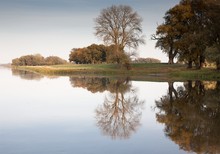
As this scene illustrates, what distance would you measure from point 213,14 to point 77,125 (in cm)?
3807

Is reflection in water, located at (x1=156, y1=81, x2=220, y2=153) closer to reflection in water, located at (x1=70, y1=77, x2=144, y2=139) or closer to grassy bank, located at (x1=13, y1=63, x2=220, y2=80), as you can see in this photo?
reflection in water, located at (x1=70, y1=77, x2=144, y2=139)

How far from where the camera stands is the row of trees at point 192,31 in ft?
158

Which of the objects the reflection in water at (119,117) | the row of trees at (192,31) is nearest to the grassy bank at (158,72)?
the row of trees at (192,31)

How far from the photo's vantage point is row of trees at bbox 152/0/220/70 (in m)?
48.2

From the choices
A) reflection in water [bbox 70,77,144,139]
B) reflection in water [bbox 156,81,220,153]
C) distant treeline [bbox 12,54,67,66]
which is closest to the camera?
reflection in water [bbox 156,81,220,153]

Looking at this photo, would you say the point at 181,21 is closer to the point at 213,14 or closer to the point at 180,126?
the point at 213,14

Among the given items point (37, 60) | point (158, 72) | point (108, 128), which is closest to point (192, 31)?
point (158, 72)

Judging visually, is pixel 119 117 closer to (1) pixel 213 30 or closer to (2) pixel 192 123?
(2) pixel 192 123

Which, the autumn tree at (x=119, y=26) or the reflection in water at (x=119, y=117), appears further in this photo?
the autumn tree at (x=119, y=26)

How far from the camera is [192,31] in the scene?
58688 mm

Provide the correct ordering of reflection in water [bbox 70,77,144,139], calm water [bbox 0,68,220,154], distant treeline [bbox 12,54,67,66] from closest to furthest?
1. calm water [bbox 0,68,220,154]
2. reflection in water [bbox 70,77,144,139]
3. distant treeline [bbox 12,54,67,66]

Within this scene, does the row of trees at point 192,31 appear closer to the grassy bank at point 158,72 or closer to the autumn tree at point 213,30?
the autumn tree at point 213,30

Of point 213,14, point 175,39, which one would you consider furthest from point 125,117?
point 175,39

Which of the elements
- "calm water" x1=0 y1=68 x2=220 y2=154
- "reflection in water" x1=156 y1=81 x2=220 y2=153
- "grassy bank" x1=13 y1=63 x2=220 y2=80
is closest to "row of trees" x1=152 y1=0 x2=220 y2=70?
"grassy bank" x1=13 y1=63 x2=220 y2=80
